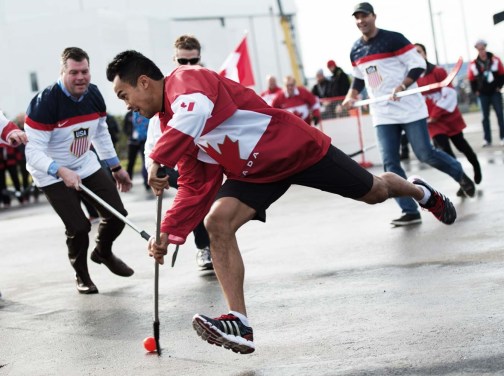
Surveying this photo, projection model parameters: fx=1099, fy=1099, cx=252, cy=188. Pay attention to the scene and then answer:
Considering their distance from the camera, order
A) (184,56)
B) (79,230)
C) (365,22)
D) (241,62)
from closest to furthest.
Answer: (79,230), (184,56), (365,22), (241,62)

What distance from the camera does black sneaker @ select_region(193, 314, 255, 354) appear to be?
534 cm

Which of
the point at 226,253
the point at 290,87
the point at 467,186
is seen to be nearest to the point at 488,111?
the point at 290,87

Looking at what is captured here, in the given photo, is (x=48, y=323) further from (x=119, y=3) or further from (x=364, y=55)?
(x=119, y=3)

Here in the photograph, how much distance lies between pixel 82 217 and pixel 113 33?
3222cm

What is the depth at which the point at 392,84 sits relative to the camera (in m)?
10.2

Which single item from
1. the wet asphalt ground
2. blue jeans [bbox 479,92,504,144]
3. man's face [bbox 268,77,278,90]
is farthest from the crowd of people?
man's face [bbox 268,77,278,90]

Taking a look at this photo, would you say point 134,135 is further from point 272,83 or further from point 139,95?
point 139,95

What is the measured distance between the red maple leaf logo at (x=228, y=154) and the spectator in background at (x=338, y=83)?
654 inches

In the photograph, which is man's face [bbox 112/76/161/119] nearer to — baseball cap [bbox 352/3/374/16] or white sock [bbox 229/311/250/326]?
white sock [bbox 229/311/250/326]

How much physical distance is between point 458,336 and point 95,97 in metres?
4.16

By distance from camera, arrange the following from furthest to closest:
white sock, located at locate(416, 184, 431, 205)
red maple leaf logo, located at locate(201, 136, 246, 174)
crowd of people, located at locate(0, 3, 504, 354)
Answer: white sock, located at locate(416, 184, 431, 205)
red maple leaf logo, located at locate(201, 136, 246, 174)
crowd of people, located at locate(0, 3, 504, 354)

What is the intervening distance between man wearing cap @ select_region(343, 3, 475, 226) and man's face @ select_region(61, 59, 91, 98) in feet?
9.27

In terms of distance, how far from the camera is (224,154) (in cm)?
577

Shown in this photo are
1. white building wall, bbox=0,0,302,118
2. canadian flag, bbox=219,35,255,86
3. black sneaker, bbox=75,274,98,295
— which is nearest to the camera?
black sneaker, bbox=75,274,98,295
